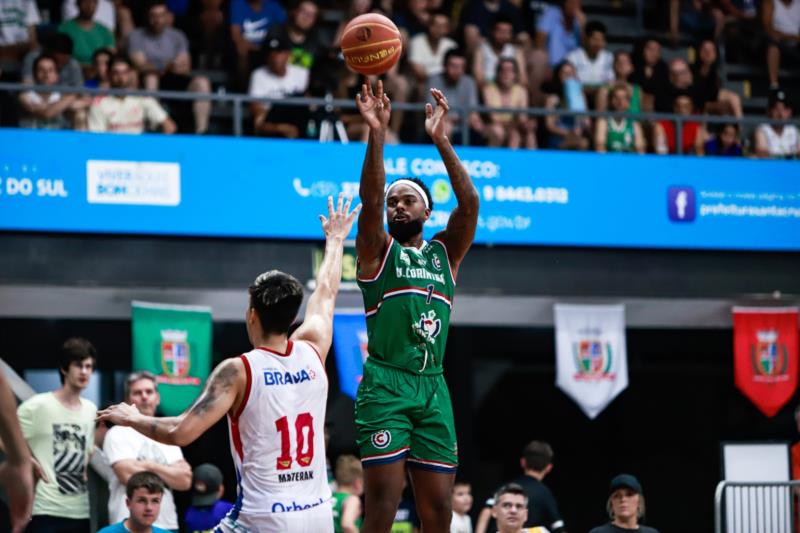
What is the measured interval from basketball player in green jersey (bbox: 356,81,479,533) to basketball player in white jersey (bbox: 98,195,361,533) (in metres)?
0.81

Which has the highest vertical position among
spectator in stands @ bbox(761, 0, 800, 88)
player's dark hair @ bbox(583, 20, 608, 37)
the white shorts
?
spectator in stands @ bbox(761, 0, 800, 88)

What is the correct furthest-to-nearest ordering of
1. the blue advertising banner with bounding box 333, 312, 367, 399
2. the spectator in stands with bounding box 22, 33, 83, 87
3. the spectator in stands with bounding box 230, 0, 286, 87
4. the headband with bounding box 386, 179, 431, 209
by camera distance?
1. the spectator in stands with bounding box 230, 0, 286, 87
2. the spectator in stands with bounding box 22, 33, 83, 87
3. the blue advertising banner with bounding box 333, 312, 367, 399
4. the headband with bounding box 386, 179, 431, 209

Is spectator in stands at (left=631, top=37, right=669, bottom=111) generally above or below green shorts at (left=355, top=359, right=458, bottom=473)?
above

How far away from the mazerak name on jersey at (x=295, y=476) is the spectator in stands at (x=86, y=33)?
9624 mm

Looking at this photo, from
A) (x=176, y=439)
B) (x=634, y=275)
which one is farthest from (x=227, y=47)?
(x=176, y=439)

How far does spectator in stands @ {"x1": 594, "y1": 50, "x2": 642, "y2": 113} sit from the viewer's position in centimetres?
1595

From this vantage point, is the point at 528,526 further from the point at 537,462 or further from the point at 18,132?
the point at 18,132

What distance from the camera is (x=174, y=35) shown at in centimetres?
1510

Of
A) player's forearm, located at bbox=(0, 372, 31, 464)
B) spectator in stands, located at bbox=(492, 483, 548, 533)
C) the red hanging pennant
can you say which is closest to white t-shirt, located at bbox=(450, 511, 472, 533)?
spectator in stands, located at bbox=(492, 483, 548, 533)

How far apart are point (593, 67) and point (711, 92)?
5.02ft

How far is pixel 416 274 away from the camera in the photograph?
23.1 ft

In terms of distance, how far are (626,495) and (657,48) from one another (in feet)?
27.2

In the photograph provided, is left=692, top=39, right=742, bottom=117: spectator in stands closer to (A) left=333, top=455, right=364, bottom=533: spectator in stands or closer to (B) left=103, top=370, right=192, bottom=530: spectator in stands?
(A) left=333, top=455, right=364, bottom=533: spectator in stands

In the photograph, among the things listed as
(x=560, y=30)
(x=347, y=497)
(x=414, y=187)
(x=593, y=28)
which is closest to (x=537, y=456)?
(x=347, y=497)
